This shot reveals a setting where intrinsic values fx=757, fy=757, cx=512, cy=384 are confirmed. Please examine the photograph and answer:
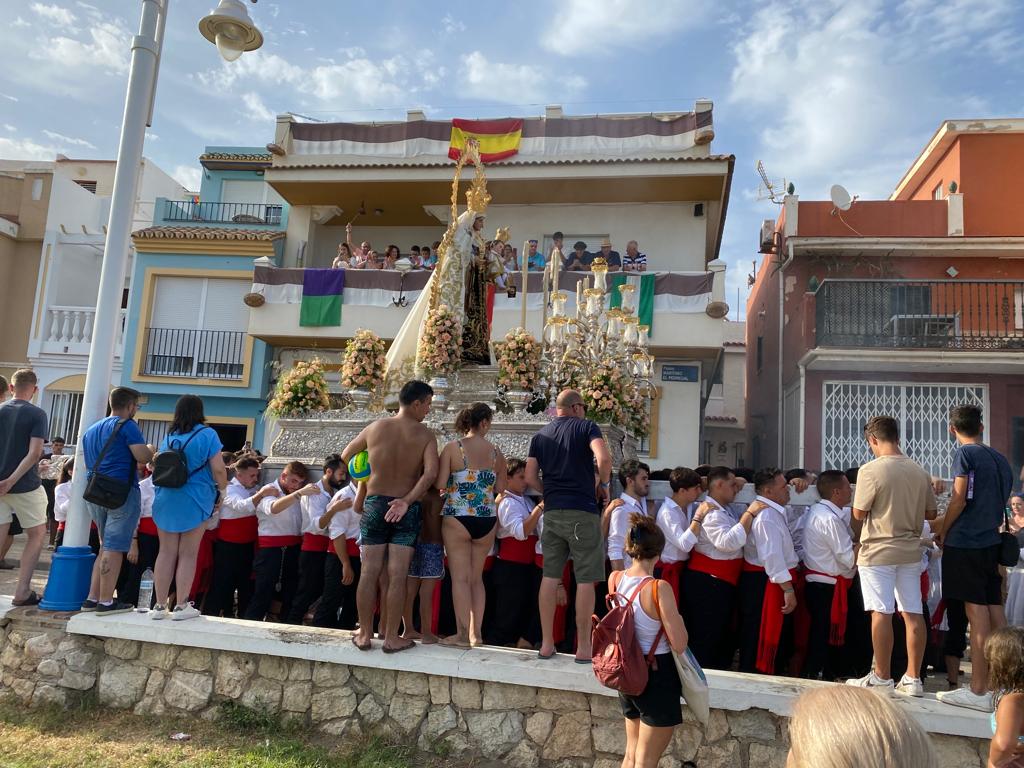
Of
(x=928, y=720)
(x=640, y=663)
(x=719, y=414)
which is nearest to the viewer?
(x=640, y=663)

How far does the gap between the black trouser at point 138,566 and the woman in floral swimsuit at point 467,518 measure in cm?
324

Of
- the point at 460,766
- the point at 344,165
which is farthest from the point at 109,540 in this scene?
the point at 344,165

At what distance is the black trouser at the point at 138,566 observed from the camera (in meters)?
6.76

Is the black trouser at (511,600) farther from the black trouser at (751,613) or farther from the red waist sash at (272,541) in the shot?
the red waist sash at (272,541)

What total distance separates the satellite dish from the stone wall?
545 inches

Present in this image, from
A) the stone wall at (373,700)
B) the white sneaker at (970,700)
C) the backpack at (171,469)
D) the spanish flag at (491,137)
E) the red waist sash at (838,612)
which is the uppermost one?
the spanish flag at (491,137)

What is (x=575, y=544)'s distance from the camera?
15.6ft

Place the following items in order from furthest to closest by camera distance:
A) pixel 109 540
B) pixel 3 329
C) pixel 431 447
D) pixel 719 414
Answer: pixel 719 414 < pixel 3 329 < pixel 109 540 < pixel 431 447

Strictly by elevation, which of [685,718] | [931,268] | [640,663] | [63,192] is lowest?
[685,718]

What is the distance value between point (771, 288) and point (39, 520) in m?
16.6

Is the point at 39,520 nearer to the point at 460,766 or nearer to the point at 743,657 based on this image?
the point at 460,766

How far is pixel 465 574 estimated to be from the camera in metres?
5.08

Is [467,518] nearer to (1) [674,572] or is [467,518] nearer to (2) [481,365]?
(1) [674,572]

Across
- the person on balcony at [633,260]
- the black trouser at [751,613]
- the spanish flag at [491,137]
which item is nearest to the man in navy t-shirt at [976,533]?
the black trouser at [751,613]
